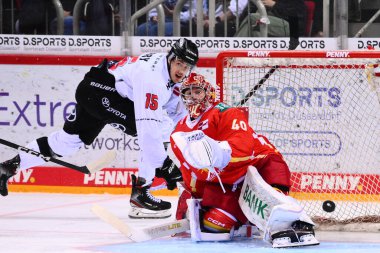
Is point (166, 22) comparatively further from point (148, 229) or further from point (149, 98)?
point (148, 229)

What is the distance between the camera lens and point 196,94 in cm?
465

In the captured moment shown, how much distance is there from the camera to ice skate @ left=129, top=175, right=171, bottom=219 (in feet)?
19.1

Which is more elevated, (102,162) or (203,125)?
(203,125)

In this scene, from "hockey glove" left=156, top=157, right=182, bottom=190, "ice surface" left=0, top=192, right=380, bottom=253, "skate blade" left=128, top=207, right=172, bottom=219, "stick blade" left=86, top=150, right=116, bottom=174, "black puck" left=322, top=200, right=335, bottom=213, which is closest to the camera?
"ice surface" left=0, top=192, right=380, bottom=253

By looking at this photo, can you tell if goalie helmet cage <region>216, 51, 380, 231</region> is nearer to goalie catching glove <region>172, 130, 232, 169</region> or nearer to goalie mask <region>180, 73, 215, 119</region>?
goalie mask <region>180, 73, 215, 119</region>

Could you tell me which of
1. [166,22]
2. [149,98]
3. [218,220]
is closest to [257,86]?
[149,98]

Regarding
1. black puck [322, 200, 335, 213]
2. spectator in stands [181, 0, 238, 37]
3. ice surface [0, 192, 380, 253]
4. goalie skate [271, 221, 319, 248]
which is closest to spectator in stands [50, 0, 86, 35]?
spectator in stands [181, 0, 238, 37]

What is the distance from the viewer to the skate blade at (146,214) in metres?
5.82

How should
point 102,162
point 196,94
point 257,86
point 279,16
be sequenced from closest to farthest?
point 196,94
point 257,86
point 102,162
point 279,16

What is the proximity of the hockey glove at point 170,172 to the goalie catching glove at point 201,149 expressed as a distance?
155cm

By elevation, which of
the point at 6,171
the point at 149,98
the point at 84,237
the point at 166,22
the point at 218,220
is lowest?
the point at 84,237

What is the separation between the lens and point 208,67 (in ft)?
22.6

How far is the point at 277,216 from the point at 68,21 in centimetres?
326

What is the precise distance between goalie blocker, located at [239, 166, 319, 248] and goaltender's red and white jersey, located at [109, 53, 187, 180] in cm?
125
